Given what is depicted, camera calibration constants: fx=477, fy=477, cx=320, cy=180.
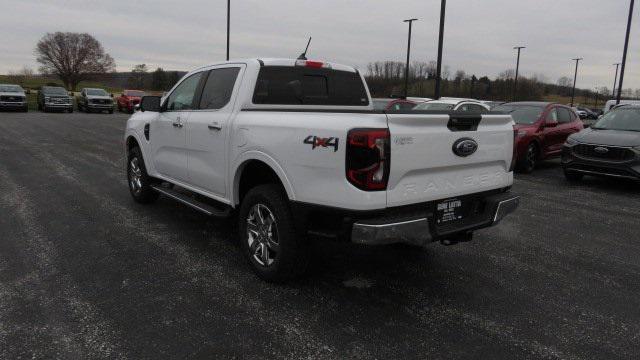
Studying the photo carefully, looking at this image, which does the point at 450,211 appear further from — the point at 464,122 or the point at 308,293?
the point at 308,293

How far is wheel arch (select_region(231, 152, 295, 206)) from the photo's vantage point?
11.9 feet

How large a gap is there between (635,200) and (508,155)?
525 centimetres

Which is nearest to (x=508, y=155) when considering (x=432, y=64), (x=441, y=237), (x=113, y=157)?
(x=441, y=237)

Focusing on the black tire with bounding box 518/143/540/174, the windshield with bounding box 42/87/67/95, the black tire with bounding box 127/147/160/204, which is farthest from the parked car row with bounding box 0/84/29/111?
the black tire with bounding box 518/143/540/174

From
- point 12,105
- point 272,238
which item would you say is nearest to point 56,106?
point 12,105

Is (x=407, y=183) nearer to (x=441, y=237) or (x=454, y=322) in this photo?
(x=441, y=237)

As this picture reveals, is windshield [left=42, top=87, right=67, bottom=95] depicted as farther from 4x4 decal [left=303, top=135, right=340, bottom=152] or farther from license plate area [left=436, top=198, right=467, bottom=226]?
license plate area [left=436, top=198, right=467, bottom=226]

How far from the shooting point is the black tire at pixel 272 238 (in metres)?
3.67

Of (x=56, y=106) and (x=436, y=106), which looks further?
(x=56, y=106)

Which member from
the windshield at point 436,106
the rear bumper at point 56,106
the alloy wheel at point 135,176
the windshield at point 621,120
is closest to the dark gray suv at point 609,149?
the windshield at point 621,120

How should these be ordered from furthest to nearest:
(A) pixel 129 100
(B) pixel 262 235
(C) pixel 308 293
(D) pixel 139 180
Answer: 1. (A) pixel 129 100
2. (D) pixel 139 180
3. (B) pixel 262 235
4. (C) pixel 308 293

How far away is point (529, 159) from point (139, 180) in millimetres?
8197

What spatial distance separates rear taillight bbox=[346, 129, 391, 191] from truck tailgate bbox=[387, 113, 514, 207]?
0.07m

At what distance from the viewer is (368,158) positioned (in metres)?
3.13
